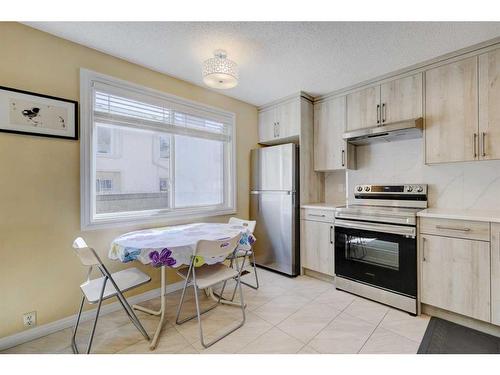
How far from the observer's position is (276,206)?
3.15m

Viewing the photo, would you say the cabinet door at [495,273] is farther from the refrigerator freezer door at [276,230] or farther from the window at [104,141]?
the window at [104,141]

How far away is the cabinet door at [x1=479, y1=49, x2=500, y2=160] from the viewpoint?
195 centimetres

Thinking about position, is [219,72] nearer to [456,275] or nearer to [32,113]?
[32,113]

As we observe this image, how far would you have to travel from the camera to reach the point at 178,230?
225cm

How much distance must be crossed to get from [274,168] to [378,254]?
1.59 m

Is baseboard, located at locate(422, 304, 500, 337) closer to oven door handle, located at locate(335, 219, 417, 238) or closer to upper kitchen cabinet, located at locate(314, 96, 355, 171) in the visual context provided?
oven door handle, located at locate(335, 219, 417, 238)

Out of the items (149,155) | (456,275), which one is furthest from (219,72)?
(456,275)

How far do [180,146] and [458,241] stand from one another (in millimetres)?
2868

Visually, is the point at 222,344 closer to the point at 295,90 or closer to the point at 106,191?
the point at 106,191

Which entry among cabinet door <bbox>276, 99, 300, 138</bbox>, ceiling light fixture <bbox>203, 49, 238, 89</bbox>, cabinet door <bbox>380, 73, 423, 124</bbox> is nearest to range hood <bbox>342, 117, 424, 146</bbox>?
cabinet door <bbox>380, 73, 423, 124</bbox>

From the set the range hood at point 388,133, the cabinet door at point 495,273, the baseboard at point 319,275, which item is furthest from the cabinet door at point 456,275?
the range hood at point 388,133
